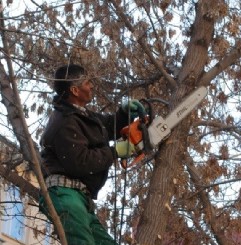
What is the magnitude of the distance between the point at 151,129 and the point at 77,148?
80 centimetres

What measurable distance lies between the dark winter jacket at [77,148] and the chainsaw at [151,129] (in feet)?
0.68

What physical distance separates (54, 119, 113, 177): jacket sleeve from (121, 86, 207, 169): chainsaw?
1.02ft

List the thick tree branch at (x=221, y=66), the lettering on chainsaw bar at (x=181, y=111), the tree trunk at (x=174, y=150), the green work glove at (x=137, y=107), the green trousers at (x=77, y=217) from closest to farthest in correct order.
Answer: the green trousers at (x=77, y=217)
the tree trunk at (x=174, y=150)
the green work glove at (x=137, y=107)
the lettering on chainsaw bar at (x=181, y=111)
the thick tree branch at (x=221, y=66)

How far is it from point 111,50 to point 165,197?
5.94 feet

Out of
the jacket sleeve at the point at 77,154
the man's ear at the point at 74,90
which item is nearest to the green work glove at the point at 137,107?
the man's ear at the point at 74,90

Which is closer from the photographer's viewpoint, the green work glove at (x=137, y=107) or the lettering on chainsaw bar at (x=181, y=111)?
the green work glove at (x=137, y=107)

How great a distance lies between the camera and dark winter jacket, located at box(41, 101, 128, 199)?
14.2ft

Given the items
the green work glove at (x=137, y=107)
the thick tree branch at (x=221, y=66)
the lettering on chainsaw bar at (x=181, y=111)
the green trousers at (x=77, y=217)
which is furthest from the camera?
the thick tree branch at (x=221, y=66)

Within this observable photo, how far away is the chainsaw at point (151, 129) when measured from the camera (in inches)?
190

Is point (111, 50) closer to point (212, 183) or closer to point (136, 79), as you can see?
point (136, 79)

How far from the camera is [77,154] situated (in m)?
4.29

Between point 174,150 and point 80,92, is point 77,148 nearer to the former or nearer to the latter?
point 80,92

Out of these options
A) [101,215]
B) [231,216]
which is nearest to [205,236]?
[231,216]

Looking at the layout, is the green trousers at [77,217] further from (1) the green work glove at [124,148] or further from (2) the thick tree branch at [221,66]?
(2) the thick tree branch at [221,66]
